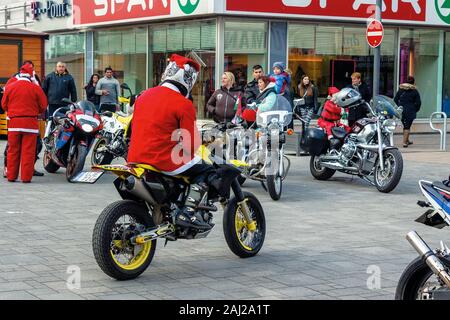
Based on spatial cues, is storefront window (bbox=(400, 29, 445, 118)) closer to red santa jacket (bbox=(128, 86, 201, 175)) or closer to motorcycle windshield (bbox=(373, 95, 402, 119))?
motorcycle windshield (bbox=(373, 95, 402, 119))

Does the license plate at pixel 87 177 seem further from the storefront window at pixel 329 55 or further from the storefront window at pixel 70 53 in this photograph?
the storefront window at pixel 70 53

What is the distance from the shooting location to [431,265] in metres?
4.70

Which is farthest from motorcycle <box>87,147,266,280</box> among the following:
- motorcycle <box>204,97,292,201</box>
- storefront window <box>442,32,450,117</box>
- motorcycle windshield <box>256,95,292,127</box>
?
storefront window <box>442,32,450,117</box>

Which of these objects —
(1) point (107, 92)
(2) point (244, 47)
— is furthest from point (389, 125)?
(2) point (244, 47)

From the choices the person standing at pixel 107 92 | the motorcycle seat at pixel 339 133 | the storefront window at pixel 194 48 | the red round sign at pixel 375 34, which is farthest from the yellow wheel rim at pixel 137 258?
the storefront window at pixel 194 48

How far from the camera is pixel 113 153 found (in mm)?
13438

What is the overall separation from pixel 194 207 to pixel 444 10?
65.1ft

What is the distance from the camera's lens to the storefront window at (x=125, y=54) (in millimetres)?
25750

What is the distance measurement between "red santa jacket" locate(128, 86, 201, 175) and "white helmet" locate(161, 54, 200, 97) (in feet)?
0.56

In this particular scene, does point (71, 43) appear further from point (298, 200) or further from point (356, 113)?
point (298, 200)

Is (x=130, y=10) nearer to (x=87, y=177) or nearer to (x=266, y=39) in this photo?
(x=266, y=39)

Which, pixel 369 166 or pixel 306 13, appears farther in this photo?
pixel 306 13
